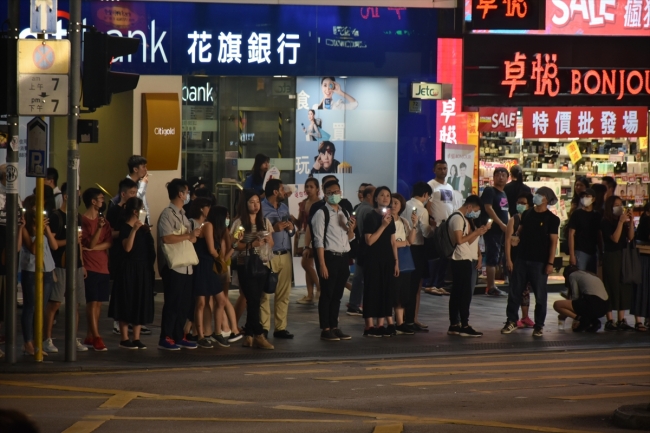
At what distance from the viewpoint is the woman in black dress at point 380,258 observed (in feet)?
Answer: 43.6

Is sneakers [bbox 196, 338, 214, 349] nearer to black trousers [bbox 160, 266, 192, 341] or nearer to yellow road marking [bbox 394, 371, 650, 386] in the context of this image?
black trousers [bbox 160, 266, 192, 341]

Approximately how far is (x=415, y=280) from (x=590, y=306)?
2.31 meters

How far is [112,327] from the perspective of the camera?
45.6 ft

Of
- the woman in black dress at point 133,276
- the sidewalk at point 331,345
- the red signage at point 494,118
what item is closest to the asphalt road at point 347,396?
the sidewalk at point 331,345

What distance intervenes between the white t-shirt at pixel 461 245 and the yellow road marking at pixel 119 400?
531cm

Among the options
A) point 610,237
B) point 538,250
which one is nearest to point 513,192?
point 610,237

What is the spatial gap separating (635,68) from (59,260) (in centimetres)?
1173

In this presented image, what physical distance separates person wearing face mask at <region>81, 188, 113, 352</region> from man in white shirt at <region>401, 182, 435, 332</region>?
395 cm

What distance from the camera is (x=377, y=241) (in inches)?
524

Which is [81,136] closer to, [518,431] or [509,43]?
[518,431]

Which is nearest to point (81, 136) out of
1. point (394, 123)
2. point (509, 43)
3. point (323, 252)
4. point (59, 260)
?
point (59, 260)

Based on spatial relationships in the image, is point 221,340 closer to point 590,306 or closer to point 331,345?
point 331,345

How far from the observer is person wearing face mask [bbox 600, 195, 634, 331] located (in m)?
14.6

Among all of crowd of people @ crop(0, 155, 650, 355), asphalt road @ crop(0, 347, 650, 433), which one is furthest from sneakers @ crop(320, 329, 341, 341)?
asphalt road @ crop(0, 347, 650, 433)
